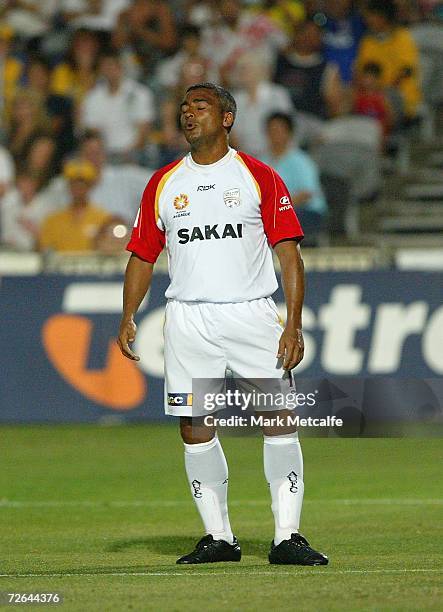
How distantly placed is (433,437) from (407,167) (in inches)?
231

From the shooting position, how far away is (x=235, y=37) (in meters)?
18.2

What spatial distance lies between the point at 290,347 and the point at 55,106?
38.0 feet

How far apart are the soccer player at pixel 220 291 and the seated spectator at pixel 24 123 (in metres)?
10.4

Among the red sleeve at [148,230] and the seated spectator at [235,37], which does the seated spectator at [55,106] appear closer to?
the seated spectator at [235,37]

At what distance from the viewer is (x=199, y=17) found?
743 inches

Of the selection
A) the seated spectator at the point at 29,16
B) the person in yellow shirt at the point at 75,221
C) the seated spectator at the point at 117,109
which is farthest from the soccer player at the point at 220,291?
the seated spectator at the point at 29,16

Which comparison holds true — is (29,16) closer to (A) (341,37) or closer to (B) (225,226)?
(A) (341,37)

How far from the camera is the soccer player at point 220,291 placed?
23.0 feet

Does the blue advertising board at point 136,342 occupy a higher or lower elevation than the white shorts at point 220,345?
lower

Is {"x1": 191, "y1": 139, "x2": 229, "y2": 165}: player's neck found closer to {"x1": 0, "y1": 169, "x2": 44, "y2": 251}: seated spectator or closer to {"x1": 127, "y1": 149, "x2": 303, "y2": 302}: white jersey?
{"x1": 127, "y1": 149, "x2": 303, "y2": 302}: white jersey

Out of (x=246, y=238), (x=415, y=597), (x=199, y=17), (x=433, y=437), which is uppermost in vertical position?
(x=199, y=17)

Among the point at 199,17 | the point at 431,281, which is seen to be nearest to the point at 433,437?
the point at 431,281

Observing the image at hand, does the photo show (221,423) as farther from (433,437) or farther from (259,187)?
(433,437)

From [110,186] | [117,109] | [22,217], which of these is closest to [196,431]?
[110,186]
